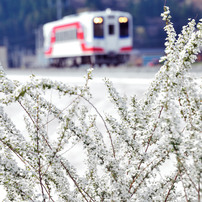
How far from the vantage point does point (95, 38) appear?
24.8 metres

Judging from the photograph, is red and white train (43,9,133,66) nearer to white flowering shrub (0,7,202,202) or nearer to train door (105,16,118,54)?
train door (105,16,118,54)

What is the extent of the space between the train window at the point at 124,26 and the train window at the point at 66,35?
2591 millimetres

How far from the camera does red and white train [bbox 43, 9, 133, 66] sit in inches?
974

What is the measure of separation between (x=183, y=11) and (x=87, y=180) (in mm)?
86157

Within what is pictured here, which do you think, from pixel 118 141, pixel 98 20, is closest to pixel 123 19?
pixel 98 20

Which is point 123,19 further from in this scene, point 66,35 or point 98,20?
point 66,35

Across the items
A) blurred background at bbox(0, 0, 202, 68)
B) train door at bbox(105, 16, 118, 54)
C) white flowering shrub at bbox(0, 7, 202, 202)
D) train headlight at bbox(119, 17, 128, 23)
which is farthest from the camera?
blurred background at bbox(0, 0, 202, 68)

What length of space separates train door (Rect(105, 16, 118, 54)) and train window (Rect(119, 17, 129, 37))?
427mm

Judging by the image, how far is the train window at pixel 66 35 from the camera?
84.3ft

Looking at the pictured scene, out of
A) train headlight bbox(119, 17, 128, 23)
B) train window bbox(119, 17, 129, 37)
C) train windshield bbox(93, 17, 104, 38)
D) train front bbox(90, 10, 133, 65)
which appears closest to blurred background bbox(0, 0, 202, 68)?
train front bbox(90, 10, 133, 65)

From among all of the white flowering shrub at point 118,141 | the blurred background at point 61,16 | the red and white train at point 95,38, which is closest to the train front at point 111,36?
the red and white train at point 95,38

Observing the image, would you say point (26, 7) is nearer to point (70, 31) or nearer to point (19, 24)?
point (19, 24)

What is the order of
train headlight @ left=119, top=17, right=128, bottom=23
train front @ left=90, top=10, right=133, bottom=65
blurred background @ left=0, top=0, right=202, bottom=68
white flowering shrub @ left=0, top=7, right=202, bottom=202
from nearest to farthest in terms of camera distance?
white flowering shrub @ left=0, top=7, right=202, bottom=202 → train front @ left=90, top=10, right=133, bottom=65 → train headlight @ left=119, top=17, right=128, bottom=23 → blurred background @ left=0, top=0, right=202, bottom=68

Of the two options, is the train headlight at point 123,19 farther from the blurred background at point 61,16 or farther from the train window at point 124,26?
the blurred background at point 61,16
